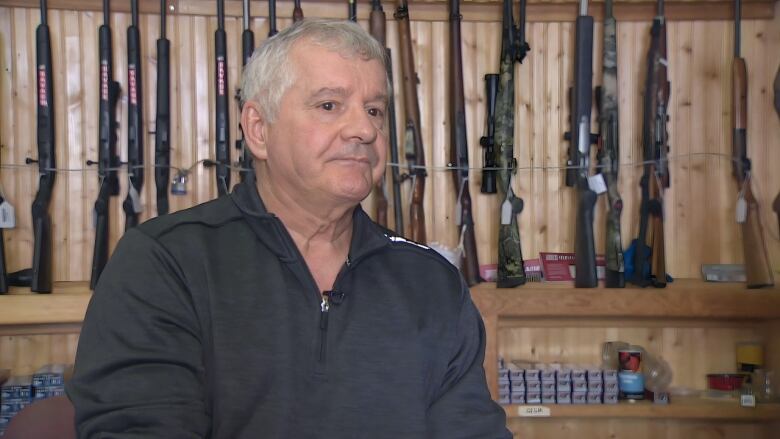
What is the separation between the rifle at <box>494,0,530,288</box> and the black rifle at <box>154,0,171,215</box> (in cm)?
138

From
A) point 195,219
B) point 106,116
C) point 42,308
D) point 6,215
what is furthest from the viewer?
point 106,116

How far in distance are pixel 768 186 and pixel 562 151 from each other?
3.03ft

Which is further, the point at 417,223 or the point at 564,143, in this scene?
the point at 564,143

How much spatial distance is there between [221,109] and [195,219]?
1944 mm

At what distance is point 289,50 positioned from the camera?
4.76 feet

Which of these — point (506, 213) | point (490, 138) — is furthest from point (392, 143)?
point (506, 213)

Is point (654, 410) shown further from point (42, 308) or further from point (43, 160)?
point (43, 160)

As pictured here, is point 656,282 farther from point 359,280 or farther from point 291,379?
point 291,379

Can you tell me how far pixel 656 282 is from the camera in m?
3.16

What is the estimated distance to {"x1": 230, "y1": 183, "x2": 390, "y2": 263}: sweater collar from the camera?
146cm

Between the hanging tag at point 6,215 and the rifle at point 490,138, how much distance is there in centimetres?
193

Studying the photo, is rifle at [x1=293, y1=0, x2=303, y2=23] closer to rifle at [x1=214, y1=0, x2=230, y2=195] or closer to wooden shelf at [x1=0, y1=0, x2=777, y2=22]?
wooden shelf at [x1=0, y1=0, x2=777, y2=22]

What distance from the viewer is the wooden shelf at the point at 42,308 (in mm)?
2984

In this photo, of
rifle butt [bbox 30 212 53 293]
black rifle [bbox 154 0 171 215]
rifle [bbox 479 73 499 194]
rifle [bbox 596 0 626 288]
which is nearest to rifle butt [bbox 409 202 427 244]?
rifle [bbox 479 73 499 194]
